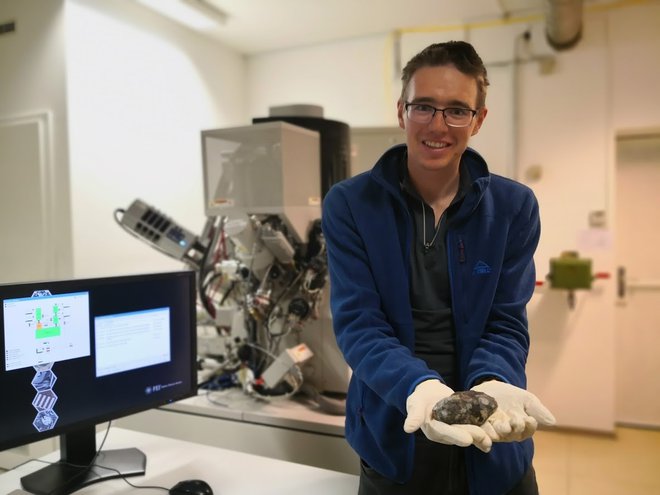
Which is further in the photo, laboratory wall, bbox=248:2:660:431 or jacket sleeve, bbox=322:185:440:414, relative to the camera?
laboratory wall, bbox=248:2:660:431

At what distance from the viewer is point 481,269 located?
113 cm

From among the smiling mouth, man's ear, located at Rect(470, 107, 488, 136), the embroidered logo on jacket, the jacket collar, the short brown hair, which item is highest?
the short brown hair

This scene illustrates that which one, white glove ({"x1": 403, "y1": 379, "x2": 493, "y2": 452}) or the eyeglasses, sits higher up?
the eyeglasses

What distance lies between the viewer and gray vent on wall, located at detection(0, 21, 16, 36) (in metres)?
2.83

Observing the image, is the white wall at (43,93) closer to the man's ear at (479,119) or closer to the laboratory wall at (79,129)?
the laboratory wall at (79,129)

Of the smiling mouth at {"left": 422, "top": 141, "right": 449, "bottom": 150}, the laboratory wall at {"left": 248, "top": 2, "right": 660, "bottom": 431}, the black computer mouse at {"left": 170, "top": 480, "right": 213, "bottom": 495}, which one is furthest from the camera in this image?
the laboratory wall at {"left": 248, "top": 2, "right": 660, "bottom": 431}

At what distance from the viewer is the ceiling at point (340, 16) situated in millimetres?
3295

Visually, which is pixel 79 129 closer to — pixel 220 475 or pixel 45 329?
pixel 45 329

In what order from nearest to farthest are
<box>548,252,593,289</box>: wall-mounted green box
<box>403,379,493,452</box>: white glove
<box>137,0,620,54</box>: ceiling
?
<box>403,379,493,452</box>: white glove
<box>548,252,593,289</box>: wall-mounted green box
<box>137,0,620,54</box>: ceiling

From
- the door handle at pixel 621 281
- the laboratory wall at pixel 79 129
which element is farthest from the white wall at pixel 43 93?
the door handle at pixel 621 281

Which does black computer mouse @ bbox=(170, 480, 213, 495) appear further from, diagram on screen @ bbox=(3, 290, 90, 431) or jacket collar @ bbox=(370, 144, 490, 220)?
jacket collar @ bbox=(370, 144, 490, 220)

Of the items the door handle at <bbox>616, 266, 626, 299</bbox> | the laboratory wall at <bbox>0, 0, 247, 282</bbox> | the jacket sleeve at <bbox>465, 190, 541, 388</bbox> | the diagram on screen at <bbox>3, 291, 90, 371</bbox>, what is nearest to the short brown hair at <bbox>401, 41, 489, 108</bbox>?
the jacket sleeve at <bbox>465, 190, 541, 388</bbox>

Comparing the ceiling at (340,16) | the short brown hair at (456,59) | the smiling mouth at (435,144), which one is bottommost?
the smiling mouth at (435,144)

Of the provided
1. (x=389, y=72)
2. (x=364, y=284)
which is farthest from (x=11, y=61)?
(x=364, y=284)
